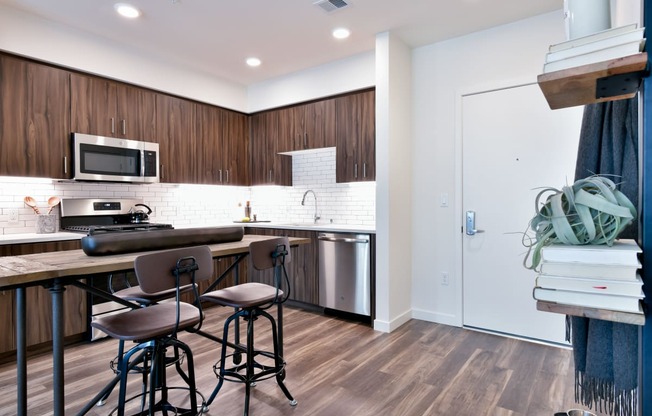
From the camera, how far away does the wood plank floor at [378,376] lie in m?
2.19

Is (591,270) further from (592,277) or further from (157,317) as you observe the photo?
(157,317)

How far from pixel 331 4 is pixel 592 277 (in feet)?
9.17

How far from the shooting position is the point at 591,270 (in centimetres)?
93

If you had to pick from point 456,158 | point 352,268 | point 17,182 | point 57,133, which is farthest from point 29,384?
point 456,158

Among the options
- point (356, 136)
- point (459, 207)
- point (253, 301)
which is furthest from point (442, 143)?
point (253, 301)

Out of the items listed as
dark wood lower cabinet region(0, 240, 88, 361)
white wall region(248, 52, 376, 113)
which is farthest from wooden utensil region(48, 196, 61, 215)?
white wall region(248, 52, 376, 113)

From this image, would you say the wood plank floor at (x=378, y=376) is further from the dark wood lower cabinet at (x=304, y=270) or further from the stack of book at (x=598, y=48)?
the stack of book at (x=598, y=48)

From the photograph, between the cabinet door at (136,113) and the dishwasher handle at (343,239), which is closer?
the dishwasher handle at (343,239)

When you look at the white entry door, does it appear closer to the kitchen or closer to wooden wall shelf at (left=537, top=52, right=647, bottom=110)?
the kitchen

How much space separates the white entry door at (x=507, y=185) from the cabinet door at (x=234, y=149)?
9.71 feet

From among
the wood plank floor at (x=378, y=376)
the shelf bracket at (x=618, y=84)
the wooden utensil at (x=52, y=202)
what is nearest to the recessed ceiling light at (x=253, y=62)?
the wooden utensil at (x=52, y=202)

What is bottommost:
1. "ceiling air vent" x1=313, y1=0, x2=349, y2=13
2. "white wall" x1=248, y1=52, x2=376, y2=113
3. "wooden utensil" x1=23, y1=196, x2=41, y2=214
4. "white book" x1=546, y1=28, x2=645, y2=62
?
"wooden utensil" x1=23, y1=196, x2=41, y2=214

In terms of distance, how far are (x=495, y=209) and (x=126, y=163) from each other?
372 centimetres

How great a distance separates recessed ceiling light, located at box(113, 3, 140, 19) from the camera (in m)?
2.96
